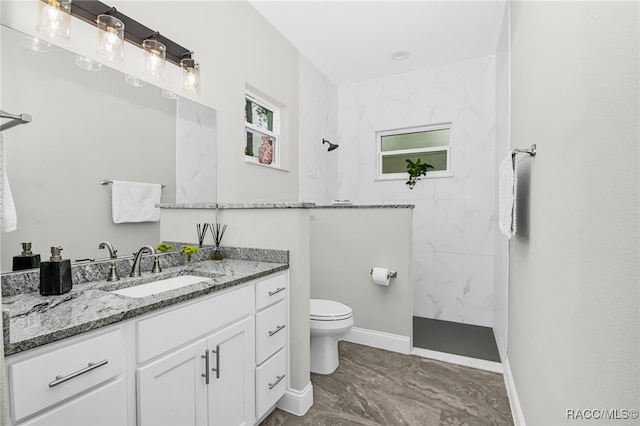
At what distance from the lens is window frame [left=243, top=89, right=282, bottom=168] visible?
9.35 feet

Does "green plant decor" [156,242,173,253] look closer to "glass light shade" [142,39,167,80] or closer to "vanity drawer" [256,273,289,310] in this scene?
"vanity drawer" [256,273,289,310]

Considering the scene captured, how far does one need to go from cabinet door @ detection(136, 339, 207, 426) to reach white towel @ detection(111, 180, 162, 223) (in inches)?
31.9

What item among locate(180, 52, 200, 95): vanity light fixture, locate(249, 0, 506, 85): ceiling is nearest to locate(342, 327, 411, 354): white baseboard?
locate(180, 52, 200, 95): vanity light fixture

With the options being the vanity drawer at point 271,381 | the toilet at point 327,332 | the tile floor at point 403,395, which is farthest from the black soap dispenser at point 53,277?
the toilet at point 327,332

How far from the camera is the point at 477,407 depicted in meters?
2.00

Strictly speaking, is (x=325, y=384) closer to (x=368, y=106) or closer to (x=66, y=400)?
(x=66, y=400)

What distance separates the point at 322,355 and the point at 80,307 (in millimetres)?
1710

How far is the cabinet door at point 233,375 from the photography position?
4.71ft

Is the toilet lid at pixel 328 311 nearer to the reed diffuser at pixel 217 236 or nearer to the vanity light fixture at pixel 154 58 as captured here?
the reed diffuser at pixel 217 236

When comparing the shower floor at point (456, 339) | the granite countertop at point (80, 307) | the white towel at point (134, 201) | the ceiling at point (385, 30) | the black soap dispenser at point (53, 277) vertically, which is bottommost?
the shower floor at point (456, 339)

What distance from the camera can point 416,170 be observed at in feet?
12.5

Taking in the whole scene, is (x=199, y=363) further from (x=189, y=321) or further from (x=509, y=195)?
(x=509, y=195)

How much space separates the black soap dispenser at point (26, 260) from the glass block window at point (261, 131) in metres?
1.67

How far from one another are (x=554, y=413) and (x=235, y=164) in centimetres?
235
